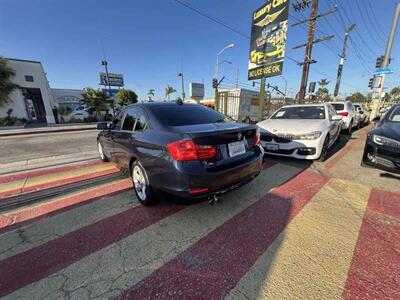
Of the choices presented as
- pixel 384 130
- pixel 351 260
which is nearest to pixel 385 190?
pixel 384 130

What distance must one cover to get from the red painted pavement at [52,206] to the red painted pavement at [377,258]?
134 inches

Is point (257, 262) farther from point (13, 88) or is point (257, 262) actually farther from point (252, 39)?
point (13, 88)

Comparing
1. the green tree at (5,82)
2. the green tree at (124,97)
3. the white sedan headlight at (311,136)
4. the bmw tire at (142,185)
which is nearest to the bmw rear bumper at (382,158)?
the white sedan headlight at (311,136)

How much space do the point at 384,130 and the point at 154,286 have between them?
4.71 m

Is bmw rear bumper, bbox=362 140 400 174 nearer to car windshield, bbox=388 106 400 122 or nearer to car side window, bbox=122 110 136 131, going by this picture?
car windshield, bbox=388 106 400 122

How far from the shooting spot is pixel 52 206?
120 inches

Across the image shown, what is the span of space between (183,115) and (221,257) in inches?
80.7

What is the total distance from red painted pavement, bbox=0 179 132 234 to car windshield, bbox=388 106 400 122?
5.91 m

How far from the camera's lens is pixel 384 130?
3.70 meters

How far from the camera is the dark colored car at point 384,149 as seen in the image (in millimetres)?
3287

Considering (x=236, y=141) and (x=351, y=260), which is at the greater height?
(x=236, y=141)

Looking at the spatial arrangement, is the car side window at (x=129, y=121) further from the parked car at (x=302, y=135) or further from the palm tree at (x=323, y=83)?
the palm tree at (x=323, y=83)

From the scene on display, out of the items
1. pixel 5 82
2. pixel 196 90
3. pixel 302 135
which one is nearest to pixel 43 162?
pixel 302 135

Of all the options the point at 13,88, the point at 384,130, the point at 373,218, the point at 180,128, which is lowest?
the point at 373,218
